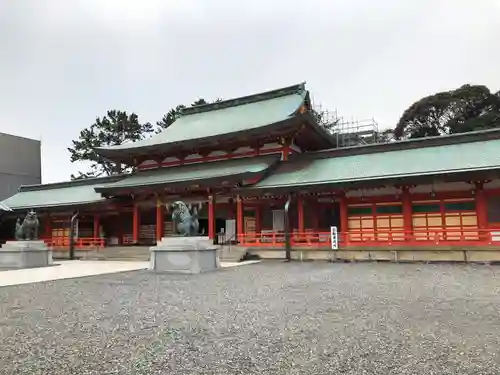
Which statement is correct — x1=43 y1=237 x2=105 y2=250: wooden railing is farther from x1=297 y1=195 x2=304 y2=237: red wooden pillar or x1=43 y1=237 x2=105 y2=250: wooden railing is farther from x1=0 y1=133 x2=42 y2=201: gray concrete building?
x1=0 y1=133 x2=42 y2=201: gray concrete building

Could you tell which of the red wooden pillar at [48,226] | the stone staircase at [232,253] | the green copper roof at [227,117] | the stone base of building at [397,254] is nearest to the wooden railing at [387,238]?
the stone base of building at [397,254]

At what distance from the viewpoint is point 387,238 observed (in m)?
19.3

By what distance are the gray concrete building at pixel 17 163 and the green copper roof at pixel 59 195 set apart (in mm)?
6105

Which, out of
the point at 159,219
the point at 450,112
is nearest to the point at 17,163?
the point at 159,219

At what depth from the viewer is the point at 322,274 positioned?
43.5ft

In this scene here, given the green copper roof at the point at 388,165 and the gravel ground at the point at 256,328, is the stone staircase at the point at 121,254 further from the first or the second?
the gravel ground at the point at 256,328

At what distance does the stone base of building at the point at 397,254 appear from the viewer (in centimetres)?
1612

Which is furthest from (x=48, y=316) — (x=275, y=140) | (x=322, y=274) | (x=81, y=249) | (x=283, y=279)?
(x=81, y=249)

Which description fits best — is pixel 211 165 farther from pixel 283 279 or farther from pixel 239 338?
pixel 239 338

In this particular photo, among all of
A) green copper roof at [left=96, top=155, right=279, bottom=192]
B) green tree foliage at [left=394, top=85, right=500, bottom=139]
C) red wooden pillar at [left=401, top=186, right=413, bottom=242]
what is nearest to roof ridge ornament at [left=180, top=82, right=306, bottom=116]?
green copper roof at [left=96, top=155, right=279, bottom=192]

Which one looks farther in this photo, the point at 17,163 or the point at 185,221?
the point at 17,163

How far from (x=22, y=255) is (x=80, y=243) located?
791 cm

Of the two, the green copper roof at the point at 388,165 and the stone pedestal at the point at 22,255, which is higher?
the green copper roof at the point at 388,165

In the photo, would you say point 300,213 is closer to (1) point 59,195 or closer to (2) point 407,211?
(2) point 407,211
